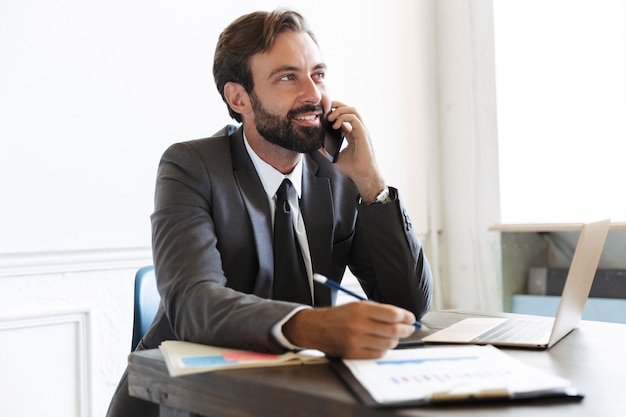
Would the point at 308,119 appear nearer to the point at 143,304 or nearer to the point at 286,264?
the point at 286,264

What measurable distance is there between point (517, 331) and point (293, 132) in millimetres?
773

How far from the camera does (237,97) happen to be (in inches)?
78.0

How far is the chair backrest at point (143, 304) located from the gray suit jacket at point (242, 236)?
0.41ft

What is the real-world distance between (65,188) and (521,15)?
7.94 ft

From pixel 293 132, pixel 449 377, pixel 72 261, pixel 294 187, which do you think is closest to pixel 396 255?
pixel 294 187

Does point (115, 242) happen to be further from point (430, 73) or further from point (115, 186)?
point (430, 73)

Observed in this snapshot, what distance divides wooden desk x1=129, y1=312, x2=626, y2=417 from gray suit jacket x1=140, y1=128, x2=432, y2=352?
173mm

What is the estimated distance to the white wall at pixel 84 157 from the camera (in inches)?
90.1

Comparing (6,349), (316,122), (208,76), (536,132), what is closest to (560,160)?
(536,132)

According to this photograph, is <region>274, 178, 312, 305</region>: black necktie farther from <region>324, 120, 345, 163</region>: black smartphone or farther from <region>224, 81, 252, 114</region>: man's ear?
<region>224, 81, 252, 114</region>: man's ear

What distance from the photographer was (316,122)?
185 cm

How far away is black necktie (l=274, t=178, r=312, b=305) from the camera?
1681 millimetres

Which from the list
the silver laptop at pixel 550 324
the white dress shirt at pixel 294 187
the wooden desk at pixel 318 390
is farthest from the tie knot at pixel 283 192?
the wooden desk at pixel 318 390

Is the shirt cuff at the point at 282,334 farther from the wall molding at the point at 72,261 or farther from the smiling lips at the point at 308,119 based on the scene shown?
the wall molding at the point at 72,261
